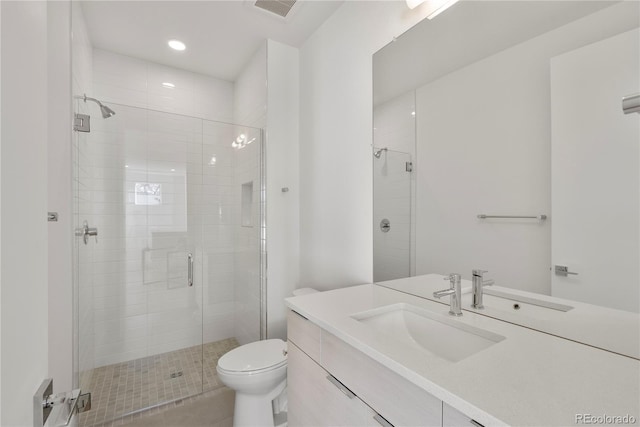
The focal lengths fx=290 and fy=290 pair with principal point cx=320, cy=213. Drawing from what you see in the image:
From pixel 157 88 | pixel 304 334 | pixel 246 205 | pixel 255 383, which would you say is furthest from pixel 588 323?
pixel 157 88

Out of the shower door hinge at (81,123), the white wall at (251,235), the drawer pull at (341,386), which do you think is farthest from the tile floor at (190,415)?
the shower door hinge at (81,123)

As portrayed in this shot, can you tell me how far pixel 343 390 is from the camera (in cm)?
97

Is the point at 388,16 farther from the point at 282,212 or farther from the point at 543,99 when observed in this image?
the point at 282,212

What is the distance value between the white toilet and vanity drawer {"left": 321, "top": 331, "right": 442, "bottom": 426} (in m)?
0.66

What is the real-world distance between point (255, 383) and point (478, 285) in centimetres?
122

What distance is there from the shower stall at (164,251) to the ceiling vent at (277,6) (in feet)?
2.78

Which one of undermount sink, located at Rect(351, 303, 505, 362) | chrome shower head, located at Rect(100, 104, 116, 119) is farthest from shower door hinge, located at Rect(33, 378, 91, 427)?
chrome shower head, located at Rect(100, 104, 116, 119)

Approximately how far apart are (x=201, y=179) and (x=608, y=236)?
242 centimetres

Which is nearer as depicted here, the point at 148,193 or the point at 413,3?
the point at 413,3

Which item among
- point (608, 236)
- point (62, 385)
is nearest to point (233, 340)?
point (62, 385)

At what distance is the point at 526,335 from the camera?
3.04 ft

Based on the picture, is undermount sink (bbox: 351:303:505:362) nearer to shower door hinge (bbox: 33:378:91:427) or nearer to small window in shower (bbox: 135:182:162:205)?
shower door hinge (bbox: 33:378:91:427)

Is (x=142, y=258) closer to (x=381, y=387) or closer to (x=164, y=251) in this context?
(x=164, y=251)

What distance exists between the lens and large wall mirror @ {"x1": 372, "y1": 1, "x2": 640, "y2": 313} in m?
0.81
